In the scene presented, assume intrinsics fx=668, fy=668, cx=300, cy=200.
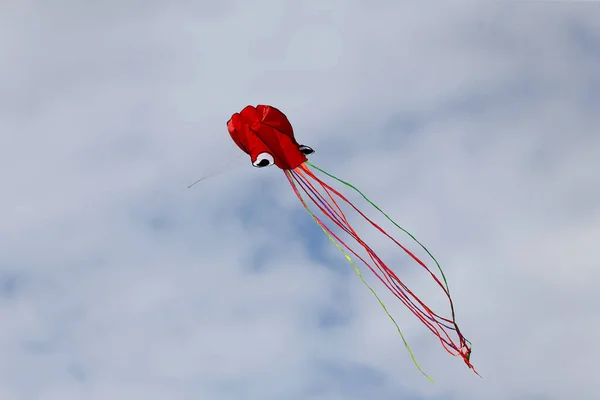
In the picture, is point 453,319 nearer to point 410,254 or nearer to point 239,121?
point 410,254

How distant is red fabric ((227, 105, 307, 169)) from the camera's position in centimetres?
2788

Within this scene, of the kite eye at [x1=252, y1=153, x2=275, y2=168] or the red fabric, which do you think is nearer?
the kite eye at [x1=252, y1=153, x2=275, y2=168]

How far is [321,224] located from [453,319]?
6.74 meters

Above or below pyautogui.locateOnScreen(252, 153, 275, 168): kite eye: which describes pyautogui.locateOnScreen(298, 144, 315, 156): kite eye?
above

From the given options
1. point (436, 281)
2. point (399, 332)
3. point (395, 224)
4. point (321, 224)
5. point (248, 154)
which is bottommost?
point (399, 332)

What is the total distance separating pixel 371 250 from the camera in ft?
88.5

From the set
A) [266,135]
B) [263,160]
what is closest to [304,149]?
[266,135]

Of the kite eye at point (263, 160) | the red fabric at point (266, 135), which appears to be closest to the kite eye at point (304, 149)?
the red fabric at point (266, 135)

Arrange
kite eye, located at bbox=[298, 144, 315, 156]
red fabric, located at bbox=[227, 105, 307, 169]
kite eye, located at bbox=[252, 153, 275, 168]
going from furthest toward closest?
1. kite eye, located at bbox=[298, 144, 315, 156]
2. red fabric, located at bbox=[227, 105, 307, 169]
3. kite eye, located at bbox=[252, 153, 275, 168]

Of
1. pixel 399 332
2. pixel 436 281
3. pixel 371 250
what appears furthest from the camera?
pixel 371 250

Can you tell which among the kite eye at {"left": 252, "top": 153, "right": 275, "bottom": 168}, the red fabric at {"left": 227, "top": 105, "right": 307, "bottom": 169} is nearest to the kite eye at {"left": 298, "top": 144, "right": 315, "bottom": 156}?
the red fabric at {"left": 227, "top": 105, "right": 307, "bottom": 169}

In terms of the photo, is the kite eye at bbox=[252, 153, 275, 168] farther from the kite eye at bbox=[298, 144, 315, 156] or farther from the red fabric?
the kite eye at bbox=[298, 144, 315, 156]

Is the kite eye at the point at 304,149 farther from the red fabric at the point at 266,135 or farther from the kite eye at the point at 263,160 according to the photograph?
the kite eye at the point at 263,160

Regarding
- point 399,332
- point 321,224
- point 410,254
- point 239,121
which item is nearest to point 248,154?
point 239,121
